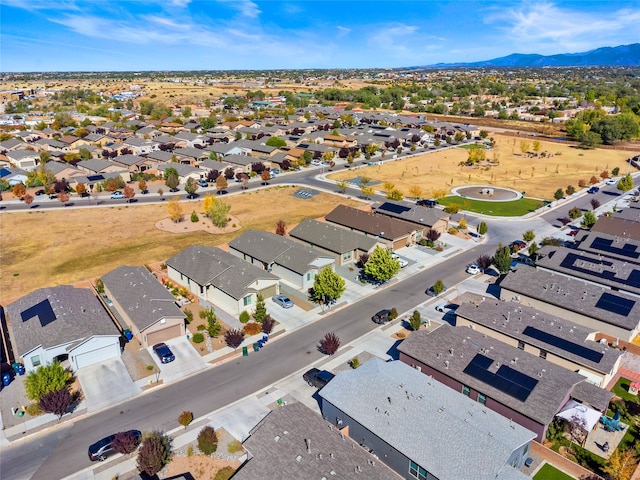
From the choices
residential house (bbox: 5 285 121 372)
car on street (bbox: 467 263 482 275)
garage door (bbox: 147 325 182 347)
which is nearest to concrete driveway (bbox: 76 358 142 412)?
residential house (bbox: 5 285 121 372)

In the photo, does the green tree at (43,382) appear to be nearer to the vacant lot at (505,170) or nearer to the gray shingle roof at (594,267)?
the gray shingle roof at (594,267)

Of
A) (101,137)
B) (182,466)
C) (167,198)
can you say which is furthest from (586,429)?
(101,137)

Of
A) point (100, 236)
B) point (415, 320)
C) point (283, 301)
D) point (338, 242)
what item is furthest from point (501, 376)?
point (100, 236)

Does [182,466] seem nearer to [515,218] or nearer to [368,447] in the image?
[368,447]

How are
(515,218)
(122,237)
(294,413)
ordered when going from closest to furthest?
(294,413)
(122,237)
(515,218)

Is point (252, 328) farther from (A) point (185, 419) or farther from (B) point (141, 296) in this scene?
Answer: (A) point (185, 419)

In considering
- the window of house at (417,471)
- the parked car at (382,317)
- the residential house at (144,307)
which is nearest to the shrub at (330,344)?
the parked car at (382,317)
